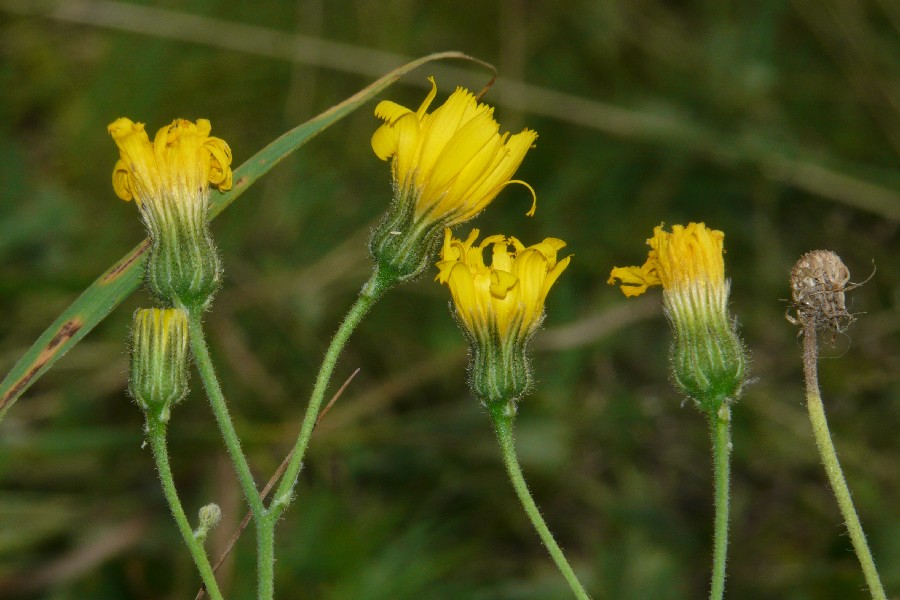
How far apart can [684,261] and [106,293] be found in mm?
1416

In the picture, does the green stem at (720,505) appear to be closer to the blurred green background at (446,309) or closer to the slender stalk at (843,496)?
the slender stalk at (843,496)

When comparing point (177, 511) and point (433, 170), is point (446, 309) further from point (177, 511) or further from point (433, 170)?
point (177, 511)

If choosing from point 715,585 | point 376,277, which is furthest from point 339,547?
point 715,585

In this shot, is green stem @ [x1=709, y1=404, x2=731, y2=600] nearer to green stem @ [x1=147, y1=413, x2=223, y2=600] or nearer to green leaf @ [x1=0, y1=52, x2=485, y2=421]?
green stem @ [x1=147, y1=413, x2=223, y2=600]

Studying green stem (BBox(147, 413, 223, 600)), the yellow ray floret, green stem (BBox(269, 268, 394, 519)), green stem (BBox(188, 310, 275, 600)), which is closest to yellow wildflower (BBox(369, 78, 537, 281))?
green stem (BBox(269, 268, 394, 519))

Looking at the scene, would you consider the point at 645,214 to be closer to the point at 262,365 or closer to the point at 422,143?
the point at 262,365

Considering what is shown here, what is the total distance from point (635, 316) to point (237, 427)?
2.21 m

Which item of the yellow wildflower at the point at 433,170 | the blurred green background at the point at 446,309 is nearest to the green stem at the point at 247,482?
the yellow wildflower at the point at 433,170

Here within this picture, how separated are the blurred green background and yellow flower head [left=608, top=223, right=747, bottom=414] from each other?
298 centimetres

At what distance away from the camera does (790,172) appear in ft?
21.3

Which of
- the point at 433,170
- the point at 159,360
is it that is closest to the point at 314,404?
the point at 159,360

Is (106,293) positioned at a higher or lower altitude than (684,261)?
higher

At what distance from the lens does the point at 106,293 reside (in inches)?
105

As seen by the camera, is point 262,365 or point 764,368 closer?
point 262,365
